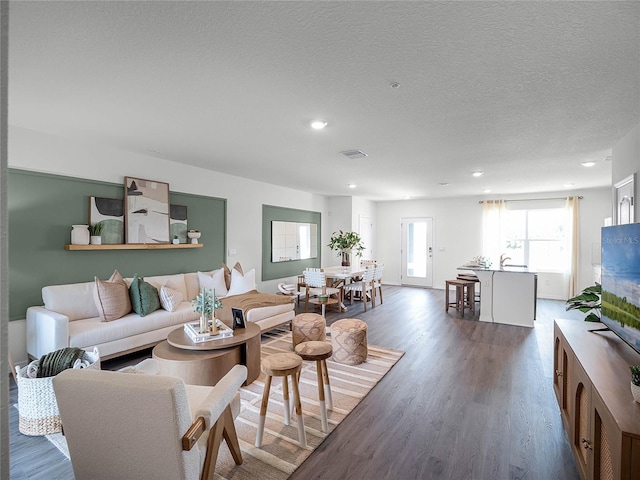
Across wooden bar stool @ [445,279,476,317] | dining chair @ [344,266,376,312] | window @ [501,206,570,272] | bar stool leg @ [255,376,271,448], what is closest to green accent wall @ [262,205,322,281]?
dining chair @ [344,266,376,312]

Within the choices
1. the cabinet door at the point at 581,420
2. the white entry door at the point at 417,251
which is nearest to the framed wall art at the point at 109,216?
the cabinet door at the point at 581,420

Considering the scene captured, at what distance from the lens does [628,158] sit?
3279 millimetres

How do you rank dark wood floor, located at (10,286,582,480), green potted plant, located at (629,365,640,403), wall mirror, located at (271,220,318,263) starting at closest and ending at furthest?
1. green potted plant, located at (629,365,640,403)
2. dark wood floor, located at (10,286,582,480)
3. wall mirror, located at (271,220,318,263)

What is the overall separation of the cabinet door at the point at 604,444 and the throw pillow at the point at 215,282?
4.40m

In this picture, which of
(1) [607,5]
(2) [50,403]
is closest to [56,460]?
(2) [50,403]

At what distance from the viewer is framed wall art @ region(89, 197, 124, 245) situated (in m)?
3.88

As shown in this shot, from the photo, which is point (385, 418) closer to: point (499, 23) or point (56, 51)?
point (499, 23)

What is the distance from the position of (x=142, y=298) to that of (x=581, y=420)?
4033mm

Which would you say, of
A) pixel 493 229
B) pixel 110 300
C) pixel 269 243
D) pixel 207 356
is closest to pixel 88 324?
pixel 110 300

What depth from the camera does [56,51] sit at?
1893 millimetres

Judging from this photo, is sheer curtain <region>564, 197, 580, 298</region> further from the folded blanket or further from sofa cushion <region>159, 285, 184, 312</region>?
sofa cushion <region>159, 285, 184, 312</region>

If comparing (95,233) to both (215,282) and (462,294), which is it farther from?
(462,294)

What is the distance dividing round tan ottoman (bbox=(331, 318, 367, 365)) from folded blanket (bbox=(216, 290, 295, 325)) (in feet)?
3.70

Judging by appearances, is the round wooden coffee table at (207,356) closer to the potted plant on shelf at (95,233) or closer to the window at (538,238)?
the potted plant on shelf at (95,233)
